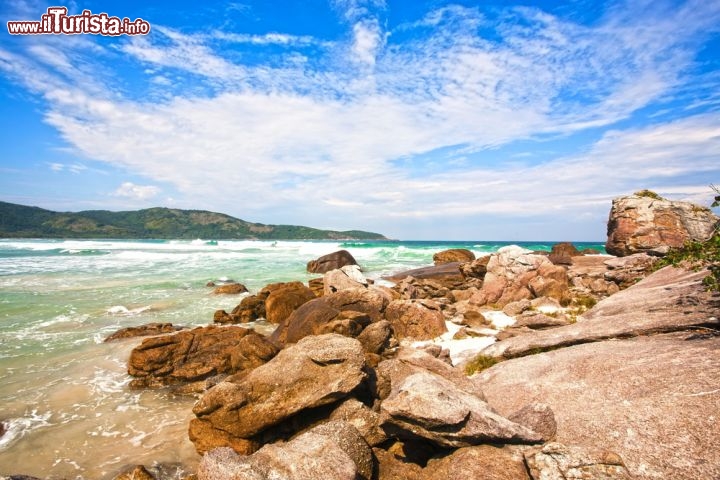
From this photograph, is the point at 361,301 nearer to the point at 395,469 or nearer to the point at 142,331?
the point at 142,331

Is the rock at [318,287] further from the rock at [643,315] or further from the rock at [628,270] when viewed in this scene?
the rock at [628,270]

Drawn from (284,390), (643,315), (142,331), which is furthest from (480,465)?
(142,331)

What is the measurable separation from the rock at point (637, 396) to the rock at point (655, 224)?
21.5 m

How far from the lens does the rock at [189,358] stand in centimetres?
1095

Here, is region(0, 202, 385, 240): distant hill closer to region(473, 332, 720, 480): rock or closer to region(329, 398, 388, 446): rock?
region(329, 398, 388, 446): rock

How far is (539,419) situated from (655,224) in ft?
83.8

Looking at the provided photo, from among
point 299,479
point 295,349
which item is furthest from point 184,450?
point 299,479

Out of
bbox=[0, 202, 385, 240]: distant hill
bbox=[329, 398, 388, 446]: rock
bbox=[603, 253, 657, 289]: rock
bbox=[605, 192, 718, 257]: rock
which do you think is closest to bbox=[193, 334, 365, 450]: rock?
bbox=[329, 398, 388, 446]: rock

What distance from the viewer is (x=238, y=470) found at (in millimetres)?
4727

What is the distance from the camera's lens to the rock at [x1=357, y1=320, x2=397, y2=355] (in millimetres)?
11430

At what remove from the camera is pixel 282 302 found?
18.3 m

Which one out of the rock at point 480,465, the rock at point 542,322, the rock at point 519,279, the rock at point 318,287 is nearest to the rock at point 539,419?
the rock at point 480,465

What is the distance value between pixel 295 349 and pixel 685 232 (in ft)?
88.8

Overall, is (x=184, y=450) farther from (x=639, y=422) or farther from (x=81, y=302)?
(x=81, y=302)
